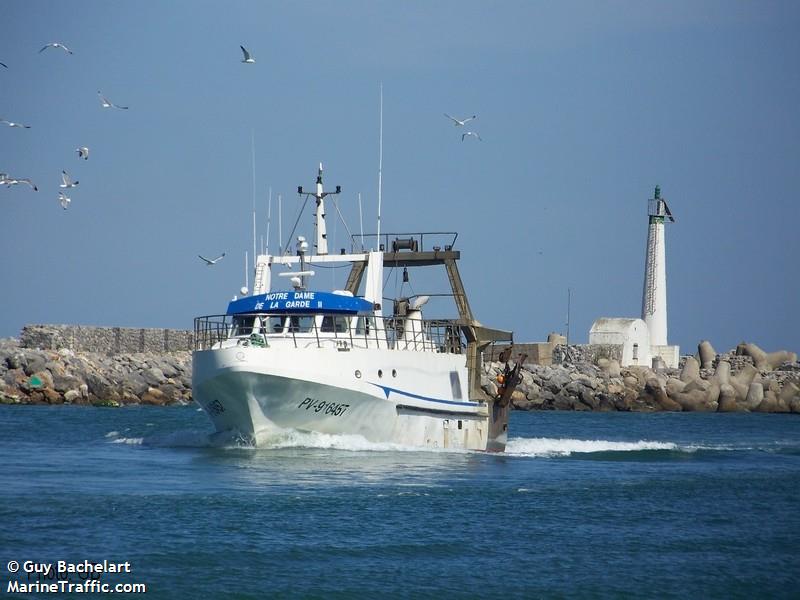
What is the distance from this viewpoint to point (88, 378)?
188 ft

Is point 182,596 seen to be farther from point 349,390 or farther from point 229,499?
point 349,390

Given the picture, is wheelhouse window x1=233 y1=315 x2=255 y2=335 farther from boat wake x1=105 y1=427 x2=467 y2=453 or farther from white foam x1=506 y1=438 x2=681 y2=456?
white foam x1=506 y1=438 x2=681 y2=456

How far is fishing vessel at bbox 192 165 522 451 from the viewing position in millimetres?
27953

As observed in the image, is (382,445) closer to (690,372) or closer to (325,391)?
(325,391)

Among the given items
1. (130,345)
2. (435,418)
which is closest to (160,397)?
(130,345)

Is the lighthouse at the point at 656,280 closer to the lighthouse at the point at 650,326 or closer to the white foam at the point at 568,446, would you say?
the lighthouse at the point at 650,326

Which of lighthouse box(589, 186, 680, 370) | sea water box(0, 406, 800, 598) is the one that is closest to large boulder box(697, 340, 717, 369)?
lighthouse box(589, 186, 680, 370)

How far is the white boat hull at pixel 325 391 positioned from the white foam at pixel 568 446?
4.94 meters

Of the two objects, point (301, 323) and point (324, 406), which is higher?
point (301, 323)

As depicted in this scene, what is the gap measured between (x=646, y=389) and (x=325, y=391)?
154 feet

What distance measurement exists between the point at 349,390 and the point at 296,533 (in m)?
8.74

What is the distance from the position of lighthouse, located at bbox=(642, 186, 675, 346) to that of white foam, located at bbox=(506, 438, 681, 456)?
4093 centimetres

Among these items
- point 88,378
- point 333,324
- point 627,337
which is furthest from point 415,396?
point 627,337

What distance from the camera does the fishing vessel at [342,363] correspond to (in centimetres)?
2795
